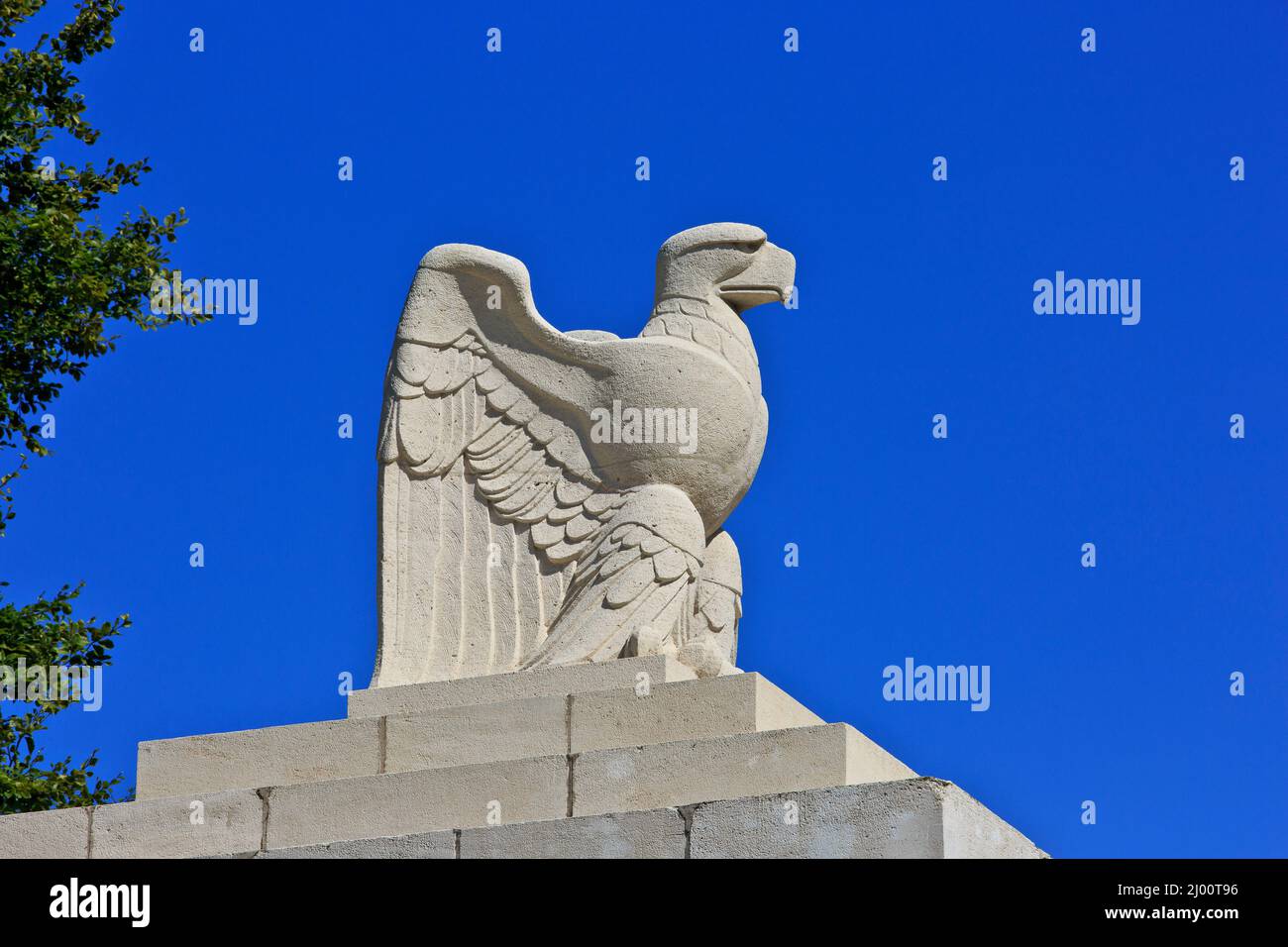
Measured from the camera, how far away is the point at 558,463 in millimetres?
11445

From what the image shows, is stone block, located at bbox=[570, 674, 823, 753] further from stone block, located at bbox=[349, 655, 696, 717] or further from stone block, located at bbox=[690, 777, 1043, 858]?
stone block, located at bbox=[690, 777, 1043, 858]

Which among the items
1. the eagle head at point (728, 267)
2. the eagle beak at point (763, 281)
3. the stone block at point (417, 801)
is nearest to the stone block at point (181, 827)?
the stone block at point (417, 801)

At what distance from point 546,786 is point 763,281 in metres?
3.27

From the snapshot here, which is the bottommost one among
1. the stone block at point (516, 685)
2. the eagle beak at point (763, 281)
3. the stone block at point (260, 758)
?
the stone block at point (260, 758)

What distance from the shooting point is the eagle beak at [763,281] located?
461 inches

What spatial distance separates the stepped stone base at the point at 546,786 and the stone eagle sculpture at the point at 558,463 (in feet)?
1.86

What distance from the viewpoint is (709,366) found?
11305mm

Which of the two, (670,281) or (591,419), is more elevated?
(670,281)

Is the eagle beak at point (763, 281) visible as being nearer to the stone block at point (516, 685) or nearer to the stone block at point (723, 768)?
the stone block at point (516, 685)
